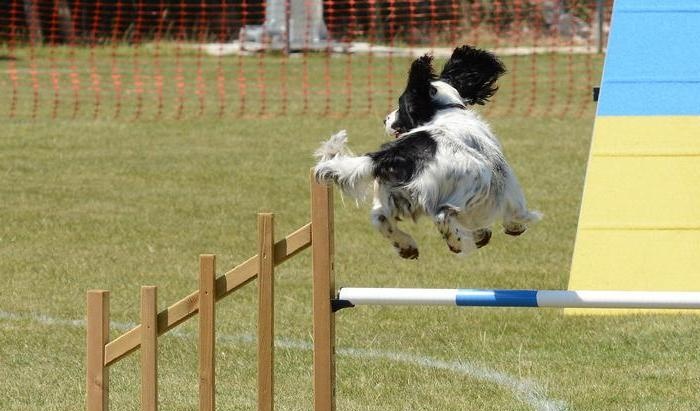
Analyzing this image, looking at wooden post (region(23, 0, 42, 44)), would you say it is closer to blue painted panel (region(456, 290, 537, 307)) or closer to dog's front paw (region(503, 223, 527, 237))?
dog's front paw (region(503, 223, 527, 237))

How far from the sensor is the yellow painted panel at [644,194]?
7688 mm

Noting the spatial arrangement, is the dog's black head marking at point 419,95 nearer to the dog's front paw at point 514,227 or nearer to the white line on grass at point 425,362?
the dog's front paw at point 514,227

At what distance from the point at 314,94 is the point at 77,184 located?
27.5 ft

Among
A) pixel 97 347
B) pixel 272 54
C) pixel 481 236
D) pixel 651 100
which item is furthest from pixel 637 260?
pixel 272 54

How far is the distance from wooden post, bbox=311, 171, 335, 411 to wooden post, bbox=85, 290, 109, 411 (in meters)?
0.77

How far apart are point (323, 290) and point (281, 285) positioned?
169 inches

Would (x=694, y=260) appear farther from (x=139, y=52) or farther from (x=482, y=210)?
(x=139, y=52)

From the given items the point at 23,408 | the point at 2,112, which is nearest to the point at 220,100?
the point at 2,112

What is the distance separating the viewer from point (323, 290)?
16.2 ft

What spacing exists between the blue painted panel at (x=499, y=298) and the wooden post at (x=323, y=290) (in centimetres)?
49

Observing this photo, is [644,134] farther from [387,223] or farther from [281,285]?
[387,223]

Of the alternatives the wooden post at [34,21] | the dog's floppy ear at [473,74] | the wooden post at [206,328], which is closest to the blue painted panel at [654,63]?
the dog's floppy ear at [473,74]

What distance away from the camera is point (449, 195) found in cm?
499

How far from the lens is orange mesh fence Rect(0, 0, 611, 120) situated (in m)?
19.9
